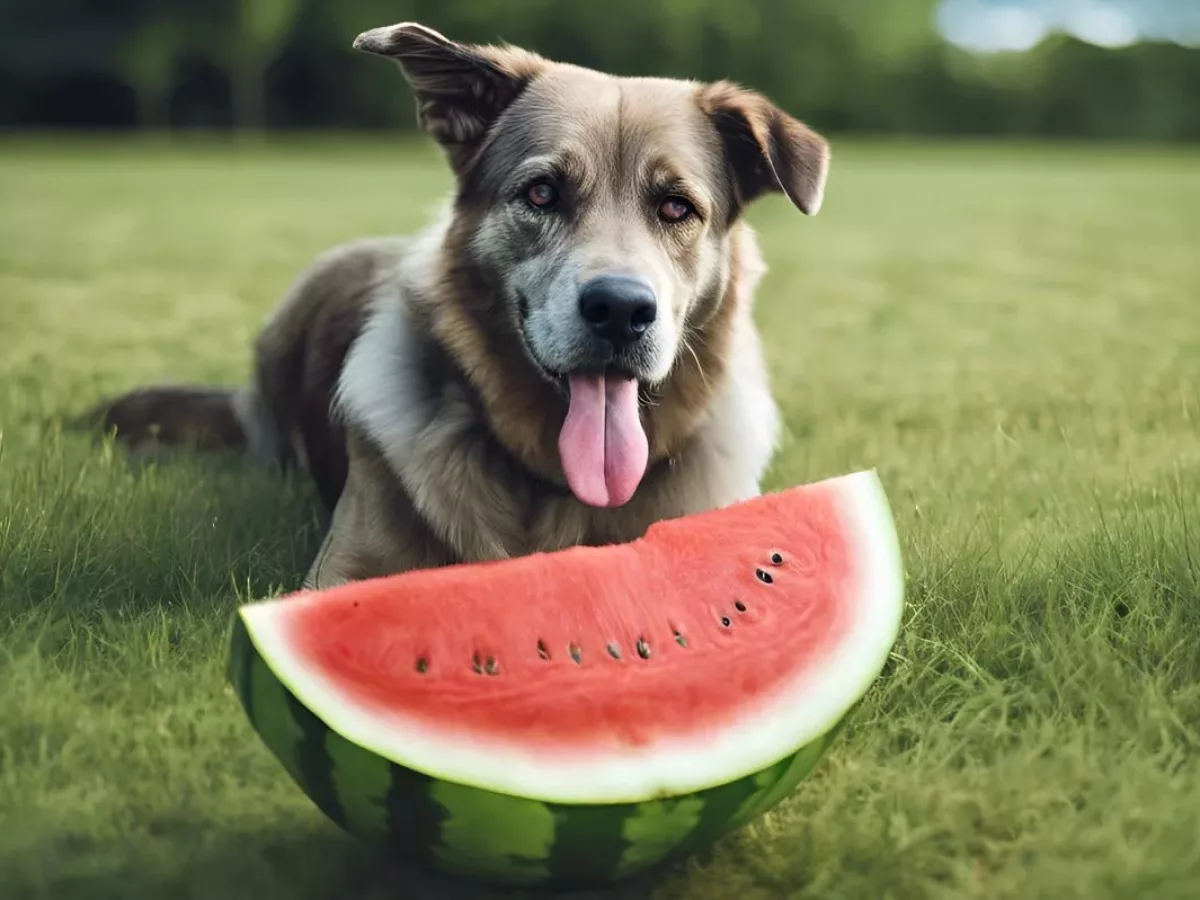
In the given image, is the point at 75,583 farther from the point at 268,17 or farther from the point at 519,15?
the point at 519,15

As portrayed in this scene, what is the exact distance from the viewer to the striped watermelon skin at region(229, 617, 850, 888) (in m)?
2.35

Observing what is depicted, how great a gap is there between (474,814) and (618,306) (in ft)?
5.29

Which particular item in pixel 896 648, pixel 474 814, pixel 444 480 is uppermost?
pixel 474 814

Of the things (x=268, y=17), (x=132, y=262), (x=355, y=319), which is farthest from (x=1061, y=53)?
(x=355, y=319)

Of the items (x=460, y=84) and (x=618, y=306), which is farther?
(x=460, y=84)

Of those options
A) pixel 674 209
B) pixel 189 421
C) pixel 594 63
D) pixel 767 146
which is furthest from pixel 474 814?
pixel 594 63

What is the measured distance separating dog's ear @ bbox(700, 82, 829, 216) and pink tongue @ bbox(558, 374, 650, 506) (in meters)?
0.85

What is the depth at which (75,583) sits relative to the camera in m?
3.65

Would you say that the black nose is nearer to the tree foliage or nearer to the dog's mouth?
the dog's mouth

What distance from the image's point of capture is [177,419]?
18.2ft

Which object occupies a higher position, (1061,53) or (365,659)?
(365,659)

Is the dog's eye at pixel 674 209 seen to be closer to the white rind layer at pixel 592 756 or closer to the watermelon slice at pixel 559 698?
the watermelon slice at pixel 559 698

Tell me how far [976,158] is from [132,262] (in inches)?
1079

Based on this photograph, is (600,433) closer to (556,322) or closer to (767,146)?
(556,322)
